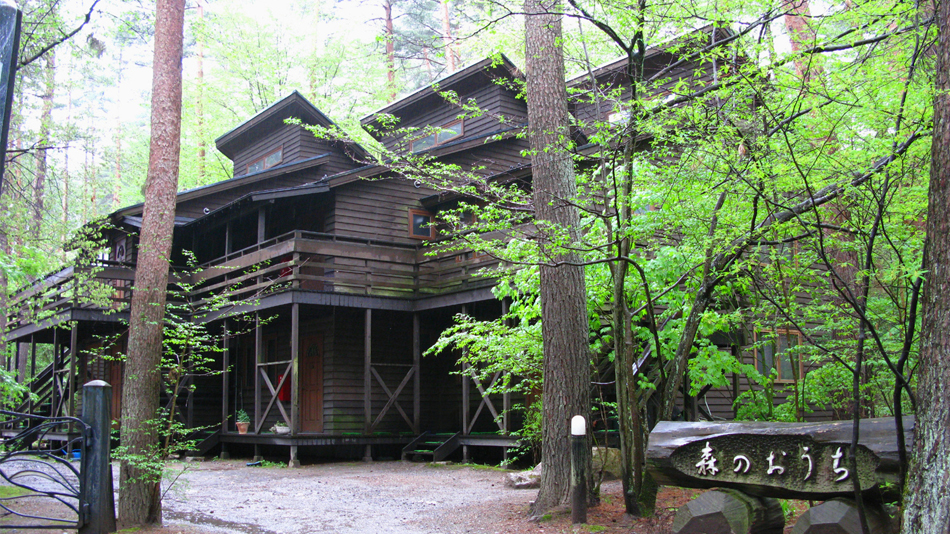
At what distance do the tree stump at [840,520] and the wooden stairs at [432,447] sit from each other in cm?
1088

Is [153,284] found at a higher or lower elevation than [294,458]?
higher

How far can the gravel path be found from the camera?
8359mm

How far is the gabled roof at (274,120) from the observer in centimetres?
2159

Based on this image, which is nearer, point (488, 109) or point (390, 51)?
point (488, 109)

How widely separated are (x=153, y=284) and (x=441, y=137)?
14.1 meters

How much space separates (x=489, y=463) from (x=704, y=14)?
1082cm

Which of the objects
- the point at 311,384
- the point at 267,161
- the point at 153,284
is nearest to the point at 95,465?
the point at 153,284

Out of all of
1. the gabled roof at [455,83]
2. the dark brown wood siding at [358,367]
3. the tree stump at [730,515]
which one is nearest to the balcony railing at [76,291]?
the dark brown wood siding at [358,367]

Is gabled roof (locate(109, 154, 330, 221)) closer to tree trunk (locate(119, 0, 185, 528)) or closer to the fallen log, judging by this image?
tree trunk (locate(119, 0, 185, 528))

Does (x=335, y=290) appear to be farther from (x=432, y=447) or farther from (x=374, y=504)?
(x=374, y=504)

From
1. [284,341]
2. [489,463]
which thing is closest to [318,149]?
[284,341]

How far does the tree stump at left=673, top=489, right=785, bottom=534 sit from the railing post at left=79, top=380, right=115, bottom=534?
4306 millimetres

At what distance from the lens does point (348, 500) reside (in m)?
10.4

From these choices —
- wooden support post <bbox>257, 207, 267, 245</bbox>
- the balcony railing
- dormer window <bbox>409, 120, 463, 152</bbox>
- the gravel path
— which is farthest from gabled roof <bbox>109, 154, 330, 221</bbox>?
the gravel path
